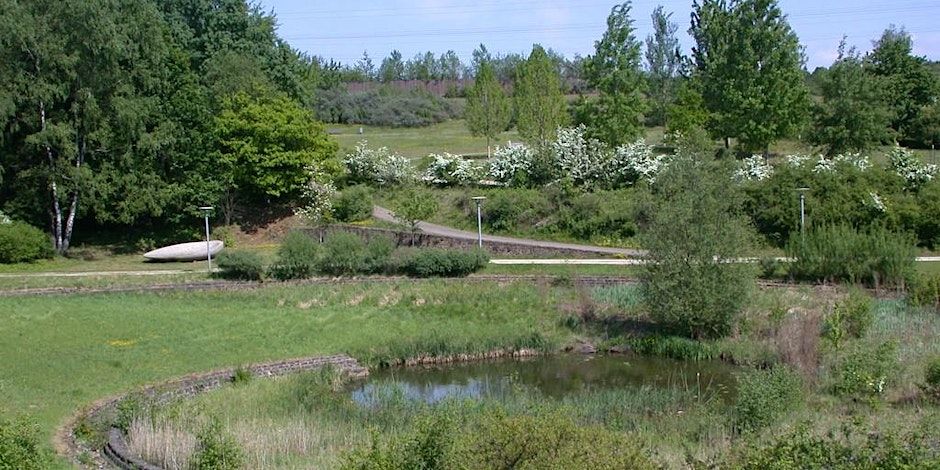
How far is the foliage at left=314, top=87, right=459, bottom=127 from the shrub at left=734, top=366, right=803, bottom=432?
68359 mm

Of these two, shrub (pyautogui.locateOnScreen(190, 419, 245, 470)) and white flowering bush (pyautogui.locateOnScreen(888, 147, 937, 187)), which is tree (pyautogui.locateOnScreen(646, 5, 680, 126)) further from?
shrub (pyautogui.locateOnScreen(190, 419, 245, 470))

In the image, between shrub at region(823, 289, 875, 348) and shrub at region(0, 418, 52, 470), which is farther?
shrub at region(823, 289, 875, 348)

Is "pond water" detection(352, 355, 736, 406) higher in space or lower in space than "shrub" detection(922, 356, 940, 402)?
lower

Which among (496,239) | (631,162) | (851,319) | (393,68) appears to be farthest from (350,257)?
(393,68)

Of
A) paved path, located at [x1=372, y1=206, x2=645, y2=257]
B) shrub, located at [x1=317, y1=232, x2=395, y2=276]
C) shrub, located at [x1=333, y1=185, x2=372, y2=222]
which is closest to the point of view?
shrub, located at [x1=317, y1=232, x2=395, y2=276]

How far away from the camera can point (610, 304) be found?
29891 millimetres

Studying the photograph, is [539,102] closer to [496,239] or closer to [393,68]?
[496,239]

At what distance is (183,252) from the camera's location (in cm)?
3962

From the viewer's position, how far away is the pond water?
22891 millimetres

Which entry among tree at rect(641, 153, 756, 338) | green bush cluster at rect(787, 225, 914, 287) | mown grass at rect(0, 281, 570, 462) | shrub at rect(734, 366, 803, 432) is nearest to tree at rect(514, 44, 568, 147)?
mown grass at rect(0, 281, 570, 462)

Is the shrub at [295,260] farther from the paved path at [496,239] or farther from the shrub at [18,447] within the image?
the shrub at [18,447]

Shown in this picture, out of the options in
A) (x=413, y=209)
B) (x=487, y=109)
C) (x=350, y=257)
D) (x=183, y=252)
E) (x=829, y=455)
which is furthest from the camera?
(x=487, y=109)

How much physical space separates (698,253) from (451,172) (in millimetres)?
24363

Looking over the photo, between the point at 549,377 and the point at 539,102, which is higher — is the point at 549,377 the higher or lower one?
the lower one
